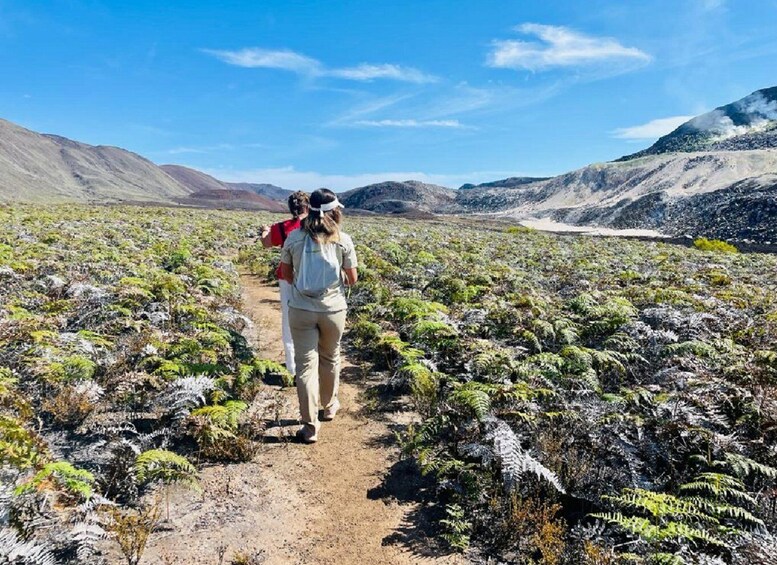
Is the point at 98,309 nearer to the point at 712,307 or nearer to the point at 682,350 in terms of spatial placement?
the point at 682,350

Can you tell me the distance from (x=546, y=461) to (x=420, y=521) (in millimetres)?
1475

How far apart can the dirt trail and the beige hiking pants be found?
55cm

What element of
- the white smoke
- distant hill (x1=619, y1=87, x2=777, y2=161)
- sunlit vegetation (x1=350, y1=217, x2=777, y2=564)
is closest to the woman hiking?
sunlit vegetation (x1=350, y1=217, x2=777, y2=564)

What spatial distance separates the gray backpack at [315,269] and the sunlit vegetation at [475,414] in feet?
5.55

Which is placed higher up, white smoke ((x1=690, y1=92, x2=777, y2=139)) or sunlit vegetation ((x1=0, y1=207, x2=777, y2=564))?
white smoke ((x1=690, y1=92, x2=777, y2=139))

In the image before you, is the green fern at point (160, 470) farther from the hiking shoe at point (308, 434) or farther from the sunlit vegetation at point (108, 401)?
the hiking shoe at point (308, 434)

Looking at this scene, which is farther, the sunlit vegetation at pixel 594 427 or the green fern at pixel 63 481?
the sunlit vegetation at pixel 594 427

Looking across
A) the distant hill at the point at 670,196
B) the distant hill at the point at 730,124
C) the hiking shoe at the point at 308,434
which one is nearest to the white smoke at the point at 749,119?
the distant hill at the point at 730,124

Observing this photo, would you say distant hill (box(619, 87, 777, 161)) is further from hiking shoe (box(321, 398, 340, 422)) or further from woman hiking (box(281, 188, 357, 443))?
woman hiking (box(281, 188, 357, 443))

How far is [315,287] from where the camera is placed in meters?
5.71

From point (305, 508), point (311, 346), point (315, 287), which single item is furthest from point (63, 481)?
point (315, 287)

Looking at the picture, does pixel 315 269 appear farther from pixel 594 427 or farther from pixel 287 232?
pixel 594 427

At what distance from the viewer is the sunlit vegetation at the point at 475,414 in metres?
4.04

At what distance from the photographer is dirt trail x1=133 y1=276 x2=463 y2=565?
4184 mm
